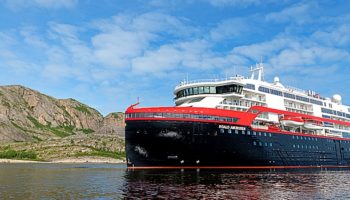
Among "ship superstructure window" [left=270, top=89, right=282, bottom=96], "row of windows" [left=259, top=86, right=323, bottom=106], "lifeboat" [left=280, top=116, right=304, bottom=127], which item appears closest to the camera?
"lifeboat" [left=280, top=116, right=304, bottom=127]

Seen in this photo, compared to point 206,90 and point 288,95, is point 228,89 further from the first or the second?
point 288,95

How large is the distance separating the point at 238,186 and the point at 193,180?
6.27 meters

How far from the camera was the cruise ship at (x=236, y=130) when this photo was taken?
53.4 metres

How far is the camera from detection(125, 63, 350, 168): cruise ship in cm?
5341

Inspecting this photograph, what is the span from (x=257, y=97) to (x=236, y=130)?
1266 cm

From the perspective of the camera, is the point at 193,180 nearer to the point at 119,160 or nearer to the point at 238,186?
the point at 238,186

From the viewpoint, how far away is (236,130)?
185 feet

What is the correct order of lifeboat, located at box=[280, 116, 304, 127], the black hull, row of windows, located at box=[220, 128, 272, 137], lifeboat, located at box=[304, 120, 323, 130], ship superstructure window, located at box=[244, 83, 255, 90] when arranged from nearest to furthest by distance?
the black hull < row of windows, located at box=[220, 128, 272, 137] < ship superstructure window, located at box=[244, 83, 255, 90] < lifeboat, located at box=[280, 116, 304, 127] < lifeboat, located at box=[304, 120, 323, 130]

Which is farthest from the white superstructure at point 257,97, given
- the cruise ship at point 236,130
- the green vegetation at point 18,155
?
the green vegetation at point 18,155

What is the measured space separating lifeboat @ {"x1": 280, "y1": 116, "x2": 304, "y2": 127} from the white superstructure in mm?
1043

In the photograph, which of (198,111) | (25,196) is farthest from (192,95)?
(25,196)

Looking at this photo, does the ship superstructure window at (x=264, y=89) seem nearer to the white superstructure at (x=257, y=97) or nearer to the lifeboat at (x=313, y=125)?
the white superstructure at (x=257, y=97)

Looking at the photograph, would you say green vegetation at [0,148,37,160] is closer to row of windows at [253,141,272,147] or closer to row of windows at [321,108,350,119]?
row of windows at [321,108,350,119]

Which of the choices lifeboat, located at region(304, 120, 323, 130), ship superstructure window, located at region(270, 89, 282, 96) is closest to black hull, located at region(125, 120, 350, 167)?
ship superstructure window, located at region(270, 89, 282, 96)
